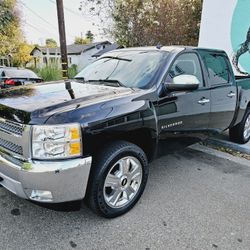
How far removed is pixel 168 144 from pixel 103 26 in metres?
16.7

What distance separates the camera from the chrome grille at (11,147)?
249 cm

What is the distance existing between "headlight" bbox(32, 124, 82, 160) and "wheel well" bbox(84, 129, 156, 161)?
0.49 feet

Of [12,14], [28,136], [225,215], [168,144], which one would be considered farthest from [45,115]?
[12,14]

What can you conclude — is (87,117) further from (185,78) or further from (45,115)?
(185,78)

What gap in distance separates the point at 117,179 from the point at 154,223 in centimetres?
58

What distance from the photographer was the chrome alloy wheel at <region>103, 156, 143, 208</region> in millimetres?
2836

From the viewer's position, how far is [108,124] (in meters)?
2.64

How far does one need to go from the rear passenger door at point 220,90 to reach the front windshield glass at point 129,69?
0.99m

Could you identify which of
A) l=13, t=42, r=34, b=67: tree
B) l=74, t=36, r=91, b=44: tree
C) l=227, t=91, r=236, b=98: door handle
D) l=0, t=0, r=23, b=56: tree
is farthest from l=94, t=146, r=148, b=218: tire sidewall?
l=74, t=36, r=91, b=44: tree

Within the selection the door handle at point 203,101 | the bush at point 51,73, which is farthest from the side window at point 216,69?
the bush at point 51,73

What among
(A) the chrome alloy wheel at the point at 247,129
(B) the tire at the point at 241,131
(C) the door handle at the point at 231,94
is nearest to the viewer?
(C) the door handle at the point at 231,94

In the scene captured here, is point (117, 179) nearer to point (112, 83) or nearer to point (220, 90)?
point (112, 83)

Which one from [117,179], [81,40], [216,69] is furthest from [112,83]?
[81,40]

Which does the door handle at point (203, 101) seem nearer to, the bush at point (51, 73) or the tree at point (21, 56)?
the bush at point (51, 73)
